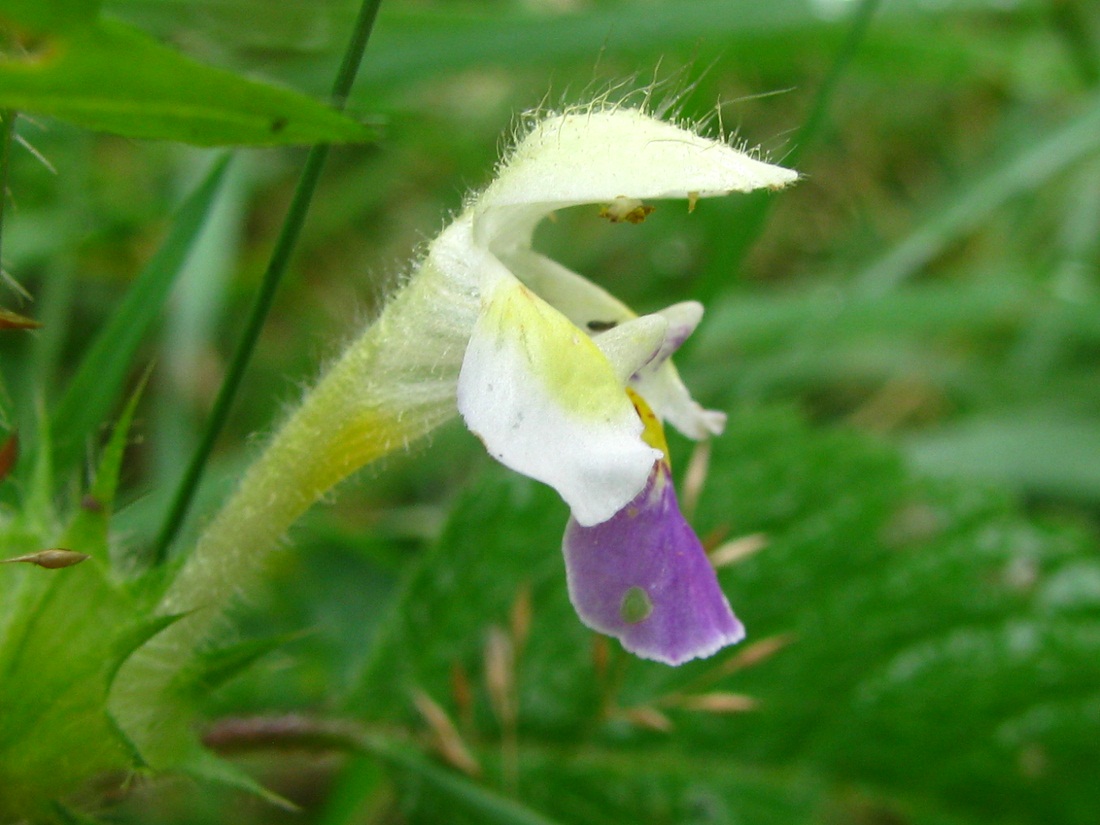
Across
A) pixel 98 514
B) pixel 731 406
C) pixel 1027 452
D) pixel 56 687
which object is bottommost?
pixel 1027 452

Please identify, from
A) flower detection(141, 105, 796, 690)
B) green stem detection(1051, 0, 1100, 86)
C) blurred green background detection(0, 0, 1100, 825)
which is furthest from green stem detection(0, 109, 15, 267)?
green stem detection(1051, 0, 1100, 86)

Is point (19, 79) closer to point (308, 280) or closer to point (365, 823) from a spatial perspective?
point (365, 823)

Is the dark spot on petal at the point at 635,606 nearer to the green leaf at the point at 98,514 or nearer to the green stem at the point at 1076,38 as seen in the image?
the green leaf at the point at 98,514

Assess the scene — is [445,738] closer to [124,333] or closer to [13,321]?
[124,333]

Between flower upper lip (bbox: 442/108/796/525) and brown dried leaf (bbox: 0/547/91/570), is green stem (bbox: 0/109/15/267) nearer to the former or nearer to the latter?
brown dried leaf (bbox: 0/547/91/570)

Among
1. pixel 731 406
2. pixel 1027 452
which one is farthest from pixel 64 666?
pixel 1027 452

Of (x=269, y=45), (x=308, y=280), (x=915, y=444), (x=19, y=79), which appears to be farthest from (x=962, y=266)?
(x=19, y=79)

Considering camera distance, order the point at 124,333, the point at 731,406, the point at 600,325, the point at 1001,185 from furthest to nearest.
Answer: the point at 1001,185 → the point at 731,406 → the point at 124,333 → the point at 600,325
